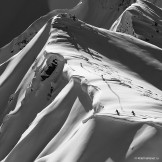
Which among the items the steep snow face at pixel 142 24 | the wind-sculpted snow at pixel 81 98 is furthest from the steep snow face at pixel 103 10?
the wind-sculpted snow at pixel 81 98

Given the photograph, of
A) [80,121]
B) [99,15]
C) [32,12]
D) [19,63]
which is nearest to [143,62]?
[19,63]

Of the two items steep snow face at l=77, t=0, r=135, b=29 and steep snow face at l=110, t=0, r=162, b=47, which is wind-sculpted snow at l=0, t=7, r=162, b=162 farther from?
steep snow face at l=77, t=0, r=135, b=29

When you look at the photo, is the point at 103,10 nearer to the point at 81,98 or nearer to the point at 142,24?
the point at 142,24

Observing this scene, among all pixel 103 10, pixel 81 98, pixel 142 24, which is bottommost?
pixel 103 10

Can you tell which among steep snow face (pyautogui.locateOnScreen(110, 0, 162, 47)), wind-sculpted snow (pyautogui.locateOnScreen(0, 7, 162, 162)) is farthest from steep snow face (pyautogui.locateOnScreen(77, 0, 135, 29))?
wind-sculpted snow (pyautogui.locateOnScreen(0, 7, 162, 162))

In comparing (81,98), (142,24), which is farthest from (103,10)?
(81,98)

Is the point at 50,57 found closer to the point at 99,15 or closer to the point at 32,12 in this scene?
the point at 99,15

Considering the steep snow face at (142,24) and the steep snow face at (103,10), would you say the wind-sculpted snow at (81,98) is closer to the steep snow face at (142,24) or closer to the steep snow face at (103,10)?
the steep snow face at (142,24)
